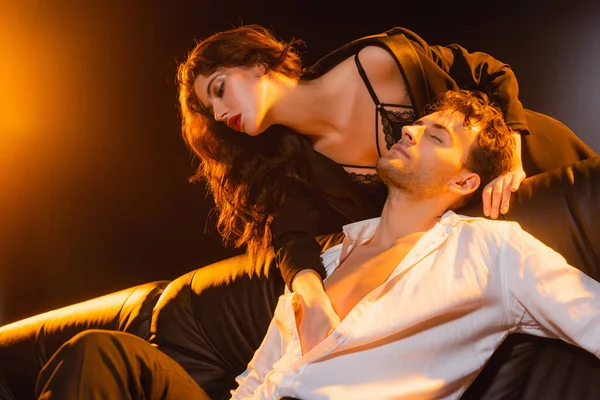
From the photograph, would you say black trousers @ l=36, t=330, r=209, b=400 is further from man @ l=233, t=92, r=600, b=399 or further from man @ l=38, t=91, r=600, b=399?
man @ l=233, t=92, r=600, b=399

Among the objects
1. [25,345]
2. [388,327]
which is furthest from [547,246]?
[25,345]

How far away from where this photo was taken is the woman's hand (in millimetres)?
1580

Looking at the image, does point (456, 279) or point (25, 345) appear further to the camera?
point (25, 345)

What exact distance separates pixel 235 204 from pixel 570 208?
1.00 metres

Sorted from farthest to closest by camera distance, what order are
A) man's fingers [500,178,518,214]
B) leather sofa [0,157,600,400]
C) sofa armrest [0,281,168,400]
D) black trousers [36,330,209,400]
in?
sofa armrest [0,281,168,400] < man's fingers [500,178,518,214] < leather sofa [0,157,600,400] < black trousers [36,330,209,400]

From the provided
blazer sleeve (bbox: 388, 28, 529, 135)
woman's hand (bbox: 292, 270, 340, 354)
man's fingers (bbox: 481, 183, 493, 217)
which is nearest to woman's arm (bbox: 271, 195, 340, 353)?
woman's hand (bbox: 292, 270, 340, 354)

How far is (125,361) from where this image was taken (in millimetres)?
1476

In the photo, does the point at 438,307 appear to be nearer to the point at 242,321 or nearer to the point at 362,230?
the point at 362,230

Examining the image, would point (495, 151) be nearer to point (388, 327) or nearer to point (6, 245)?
point (388, 327)

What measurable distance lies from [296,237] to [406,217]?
0.39m

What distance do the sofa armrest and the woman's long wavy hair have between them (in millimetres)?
420

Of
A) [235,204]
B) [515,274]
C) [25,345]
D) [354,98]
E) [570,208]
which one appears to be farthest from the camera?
[25,345]

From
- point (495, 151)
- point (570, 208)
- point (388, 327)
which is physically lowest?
point (388, 327)

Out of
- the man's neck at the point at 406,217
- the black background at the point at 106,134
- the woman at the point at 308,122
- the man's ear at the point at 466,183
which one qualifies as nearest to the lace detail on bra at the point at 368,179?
the woman at the point at 308,122
